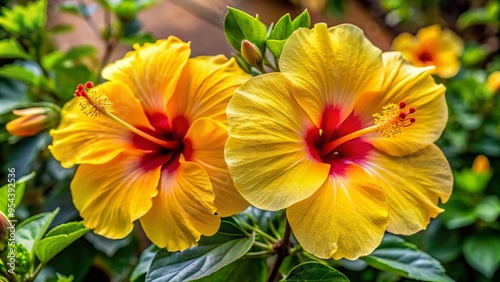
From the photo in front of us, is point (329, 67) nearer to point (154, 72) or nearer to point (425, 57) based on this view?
point (154, 72)

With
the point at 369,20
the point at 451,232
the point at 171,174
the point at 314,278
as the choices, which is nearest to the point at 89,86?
the point at 171,174

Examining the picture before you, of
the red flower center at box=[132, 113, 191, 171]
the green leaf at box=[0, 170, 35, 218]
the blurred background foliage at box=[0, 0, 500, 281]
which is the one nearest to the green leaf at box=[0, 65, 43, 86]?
the blurred background foliage at box=[0, 0, 500, 281]

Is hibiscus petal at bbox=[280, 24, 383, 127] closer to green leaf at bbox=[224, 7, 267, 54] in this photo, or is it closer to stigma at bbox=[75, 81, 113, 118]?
green leaf at bbox=[224, 7, 267, 54]

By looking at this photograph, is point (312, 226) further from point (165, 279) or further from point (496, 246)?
point (496, 246)

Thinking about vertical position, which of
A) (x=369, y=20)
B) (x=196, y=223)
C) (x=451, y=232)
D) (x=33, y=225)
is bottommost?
(x=369, y=20)

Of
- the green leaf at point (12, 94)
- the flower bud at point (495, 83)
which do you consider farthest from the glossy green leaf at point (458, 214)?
the green leaf at point (12, 94)

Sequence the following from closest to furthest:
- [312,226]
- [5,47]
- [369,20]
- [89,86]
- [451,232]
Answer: [312,226] < [89,86] < [5,47] < [451,232] < [369,20]
